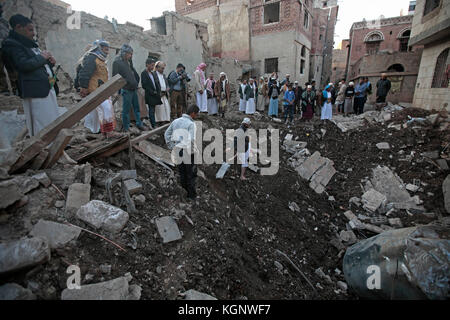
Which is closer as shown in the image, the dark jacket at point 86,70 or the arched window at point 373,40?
the dark jacket at point 86,70

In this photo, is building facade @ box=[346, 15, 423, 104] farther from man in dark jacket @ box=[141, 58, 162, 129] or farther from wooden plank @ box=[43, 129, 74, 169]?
wooden plank @ box=[43, 129, 74, 169]

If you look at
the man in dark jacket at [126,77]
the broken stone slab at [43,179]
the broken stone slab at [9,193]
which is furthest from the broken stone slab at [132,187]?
the man in dark jacket at [126,77]

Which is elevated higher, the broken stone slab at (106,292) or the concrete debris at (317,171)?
the broken stone slab at (106,292)

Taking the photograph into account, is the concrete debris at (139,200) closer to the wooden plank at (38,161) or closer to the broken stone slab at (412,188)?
the wooden plank at (38,161)

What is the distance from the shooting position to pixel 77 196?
→ 248 cm

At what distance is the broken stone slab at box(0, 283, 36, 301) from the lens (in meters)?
1.53

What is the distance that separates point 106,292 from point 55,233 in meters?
0.81

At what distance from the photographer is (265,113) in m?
11.2

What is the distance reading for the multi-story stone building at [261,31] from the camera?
14.7m

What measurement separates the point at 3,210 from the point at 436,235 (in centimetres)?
452

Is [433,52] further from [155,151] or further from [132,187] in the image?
[132,187]

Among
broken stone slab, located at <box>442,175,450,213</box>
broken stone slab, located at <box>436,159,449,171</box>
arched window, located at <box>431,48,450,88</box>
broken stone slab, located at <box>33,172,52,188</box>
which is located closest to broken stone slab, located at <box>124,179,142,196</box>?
broken stone slab, located at <box>33,172,52,188</box>

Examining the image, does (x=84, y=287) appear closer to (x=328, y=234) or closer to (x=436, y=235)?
(x=436, y=235)

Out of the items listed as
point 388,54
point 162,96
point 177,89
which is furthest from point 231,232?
point 388,54
